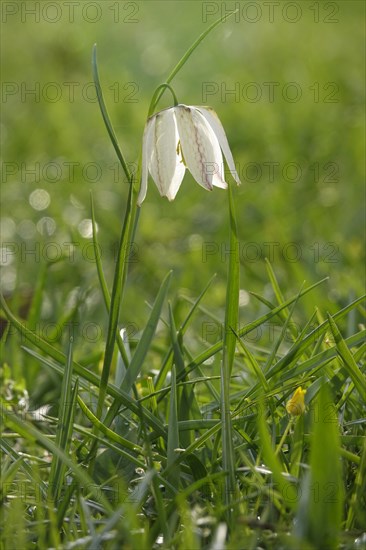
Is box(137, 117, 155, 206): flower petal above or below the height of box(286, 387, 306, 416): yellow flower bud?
above

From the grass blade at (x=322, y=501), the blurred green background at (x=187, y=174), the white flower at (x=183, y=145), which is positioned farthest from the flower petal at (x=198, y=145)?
the blurred green background at (x=187, y=174)

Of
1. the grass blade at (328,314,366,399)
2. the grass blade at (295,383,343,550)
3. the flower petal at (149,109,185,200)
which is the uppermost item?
the flower petal at (149,109,185,200)

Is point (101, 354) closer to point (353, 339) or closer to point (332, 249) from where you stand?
point (353, 339)

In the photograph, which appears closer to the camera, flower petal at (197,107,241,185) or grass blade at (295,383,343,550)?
grass blade at (295,383,343,550)

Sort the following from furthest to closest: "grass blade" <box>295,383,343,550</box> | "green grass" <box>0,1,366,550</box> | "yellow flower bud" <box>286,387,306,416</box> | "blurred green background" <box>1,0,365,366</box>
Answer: "blurred green background" <box>1,0,365,366</box> → "yellow flower bud" <box>286,387,306,416</box> → "green grass" <box>0,1,366,550</box> → "grass blade" <box>295,383,343,550</box>

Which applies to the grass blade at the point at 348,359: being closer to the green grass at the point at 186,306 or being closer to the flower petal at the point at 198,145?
the green grass at the point at 186,306

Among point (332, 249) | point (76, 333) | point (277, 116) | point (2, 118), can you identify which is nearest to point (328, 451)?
point (76, 333)

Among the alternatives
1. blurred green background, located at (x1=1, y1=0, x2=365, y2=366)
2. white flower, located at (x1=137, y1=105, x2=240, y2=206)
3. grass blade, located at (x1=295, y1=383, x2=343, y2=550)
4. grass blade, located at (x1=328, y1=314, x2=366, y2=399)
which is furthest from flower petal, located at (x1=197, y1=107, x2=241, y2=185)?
blurred green background, located at (x1=1, y1=0, x2=365, y2=366)

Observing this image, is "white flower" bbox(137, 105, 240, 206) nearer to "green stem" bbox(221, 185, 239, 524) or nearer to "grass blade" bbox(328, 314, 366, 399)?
"green stem" bbox(221, 185, 239, 524)
